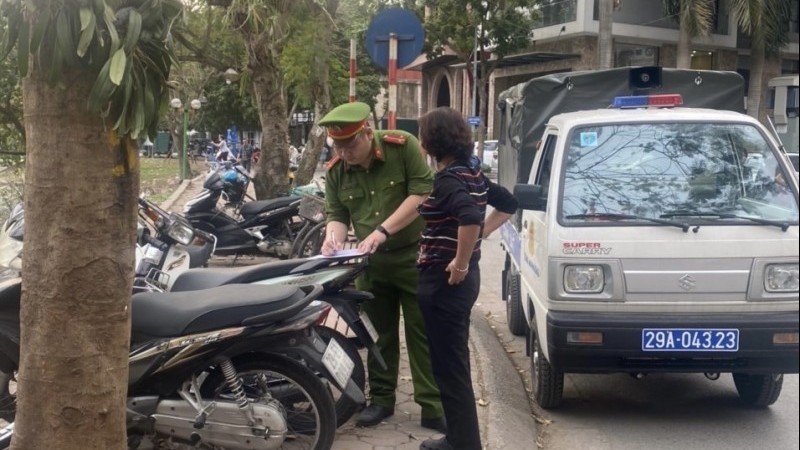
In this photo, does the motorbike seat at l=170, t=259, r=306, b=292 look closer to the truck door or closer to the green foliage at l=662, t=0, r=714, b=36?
the truck door

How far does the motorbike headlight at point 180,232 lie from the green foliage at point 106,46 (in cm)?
529

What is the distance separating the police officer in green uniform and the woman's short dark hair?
0.64 metres

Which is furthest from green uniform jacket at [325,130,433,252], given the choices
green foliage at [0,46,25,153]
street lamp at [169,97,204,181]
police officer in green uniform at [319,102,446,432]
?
street lamp at [169,97,204,181]

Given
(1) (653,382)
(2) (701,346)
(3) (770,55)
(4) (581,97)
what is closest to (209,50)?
(4) (581,97)

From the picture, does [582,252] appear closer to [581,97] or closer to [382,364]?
[382,364]

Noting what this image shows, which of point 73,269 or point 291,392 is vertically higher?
point 73,269

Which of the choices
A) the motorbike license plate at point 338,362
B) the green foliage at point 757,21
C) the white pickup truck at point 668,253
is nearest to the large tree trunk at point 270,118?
the white pickup truck at point 668,253

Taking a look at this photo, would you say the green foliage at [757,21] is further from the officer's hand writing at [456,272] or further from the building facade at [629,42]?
the officer's hand writing at [456,272]

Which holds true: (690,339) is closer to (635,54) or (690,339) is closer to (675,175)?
(675,175)

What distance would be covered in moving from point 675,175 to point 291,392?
275 centimetres

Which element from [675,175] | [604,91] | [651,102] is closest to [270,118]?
[604,91]

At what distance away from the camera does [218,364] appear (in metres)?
4.13

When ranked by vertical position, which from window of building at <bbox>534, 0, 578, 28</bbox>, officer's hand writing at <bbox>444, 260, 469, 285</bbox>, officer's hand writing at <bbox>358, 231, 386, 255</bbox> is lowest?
officer's hand writing at <bbox>444, 260, 469, 285</bbox>

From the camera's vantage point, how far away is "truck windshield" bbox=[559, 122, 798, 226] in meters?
5.30
